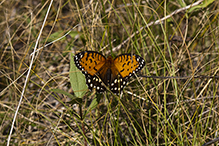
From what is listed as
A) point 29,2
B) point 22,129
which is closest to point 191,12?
point 22,129

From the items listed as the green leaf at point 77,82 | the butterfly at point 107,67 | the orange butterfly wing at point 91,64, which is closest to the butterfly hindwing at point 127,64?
the butterfly at point 107,67

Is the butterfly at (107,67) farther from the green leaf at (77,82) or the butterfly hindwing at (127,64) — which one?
the green leaf at (77,82)

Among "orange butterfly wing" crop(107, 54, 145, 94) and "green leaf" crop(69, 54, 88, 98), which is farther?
"orange butterfly wing" crop(107, 54, 145, 94)

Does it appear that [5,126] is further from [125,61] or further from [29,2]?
[29,2]

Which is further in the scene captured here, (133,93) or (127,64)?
(133,93)

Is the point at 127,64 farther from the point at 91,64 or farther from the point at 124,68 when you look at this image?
the point at 91,64

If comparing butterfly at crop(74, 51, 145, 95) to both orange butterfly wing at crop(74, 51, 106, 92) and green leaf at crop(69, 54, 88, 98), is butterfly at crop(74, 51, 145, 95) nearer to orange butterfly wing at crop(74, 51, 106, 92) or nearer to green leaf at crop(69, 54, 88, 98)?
orange butterfly wing at crop(74, 51, 106, 92)

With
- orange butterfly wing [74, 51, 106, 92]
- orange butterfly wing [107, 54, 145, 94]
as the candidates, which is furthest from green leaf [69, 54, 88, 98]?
orange butterfly wing [107, 54, 145, 94]

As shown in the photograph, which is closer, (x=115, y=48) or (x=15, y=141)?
(x=15, y=141)

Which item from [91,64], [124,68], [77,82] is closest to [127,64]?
[124,68]
